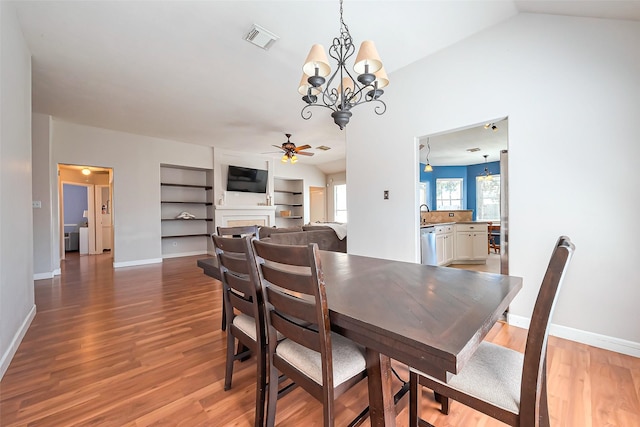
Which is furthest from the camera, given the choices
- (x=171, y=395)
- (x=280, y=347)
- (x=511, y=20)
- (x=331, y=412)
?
(x=511, y=20)

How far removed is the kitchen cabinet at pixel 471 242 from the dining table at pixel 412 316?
4271 millimetres

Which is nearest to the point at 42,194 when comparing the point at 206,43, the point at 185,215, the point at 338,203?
the point at 185,215

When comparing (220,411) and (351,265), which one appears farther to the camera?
(351,265)

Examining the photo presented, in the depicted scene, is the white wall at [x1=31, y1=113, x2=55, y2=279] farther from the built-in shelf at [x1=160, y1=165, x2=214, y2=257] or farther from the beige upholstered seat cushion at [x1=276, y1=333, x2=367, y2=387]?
the beige upholstered seat cushion at [x1=276, y1=333, x2=367, y2=387]

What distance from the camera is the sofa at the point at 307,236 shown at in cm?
474

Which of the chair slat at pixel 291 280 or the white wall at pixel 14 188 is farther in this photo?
the white wall at pixel 14 188

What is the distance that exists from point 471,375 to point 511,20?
3075 mm


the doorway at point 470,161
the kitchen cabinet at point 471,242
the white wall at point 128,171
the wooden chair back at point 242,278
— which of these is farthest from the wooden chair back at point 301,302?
the white wall at point 128,171

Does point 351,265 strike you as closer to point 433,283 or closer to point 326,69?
point 433,283

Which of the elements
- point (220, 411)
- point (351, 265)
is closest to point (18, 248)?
point (220, 411)

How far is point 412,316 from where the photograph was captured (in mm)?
911

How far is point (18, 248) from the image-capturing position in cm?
228

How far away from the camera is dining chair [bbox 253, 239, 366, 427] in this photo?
0.95m

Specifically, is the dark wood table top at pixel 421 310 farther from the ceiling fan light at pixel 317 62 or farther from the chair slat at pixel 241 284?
the ceiling fan light at pixel 317 62
